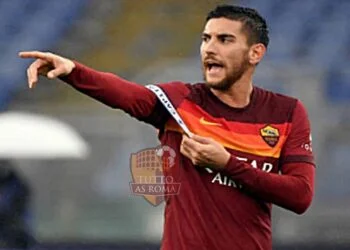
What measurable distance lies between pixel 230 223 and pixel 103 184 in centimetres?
201

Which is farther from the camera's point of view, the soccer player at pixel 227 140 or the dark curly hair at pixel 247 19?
the dark curly hair at pixel 247 19

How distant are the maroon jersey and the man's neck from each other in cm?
2

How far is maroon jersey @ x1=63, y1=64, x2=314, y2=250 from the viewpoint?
2785 mm

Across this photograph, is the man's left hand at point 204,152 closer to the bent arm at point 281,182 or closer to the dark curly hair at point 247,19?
the bent arm at point 281,182

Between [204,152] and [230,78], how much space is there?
294 millimetres

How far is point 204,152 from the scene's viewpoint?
2.70 meters

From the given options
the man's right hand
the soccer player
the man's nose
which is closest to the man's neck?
the soccer player

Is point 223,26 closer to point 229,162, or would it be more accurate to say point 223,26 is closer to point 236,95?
point 236,95

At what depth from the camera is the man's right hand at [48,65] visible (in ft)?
8.45

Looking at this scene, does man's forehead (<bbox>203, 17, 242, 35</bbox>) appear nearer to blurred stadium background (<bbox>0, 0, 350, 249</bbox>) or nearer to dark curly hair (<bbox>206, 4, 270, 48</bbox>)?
dark curly hair (<bbox>206, 4, 270, 48</bbox>)

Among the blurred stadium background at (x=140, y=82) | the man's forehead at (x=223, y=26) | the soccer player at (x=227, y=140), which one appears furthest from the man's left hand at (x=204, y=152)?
the blurred stadium background at (x=140, y=82)

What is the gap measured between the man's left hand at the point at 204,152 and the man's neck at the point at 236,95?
23cm

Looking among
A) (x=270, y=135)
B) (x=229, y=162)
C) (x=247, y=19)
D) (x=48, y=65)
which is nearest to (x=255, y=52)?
(x=247, y=19)

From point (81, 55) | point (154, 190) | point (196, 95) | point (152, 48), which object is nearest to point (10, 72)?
point (81, 55)
